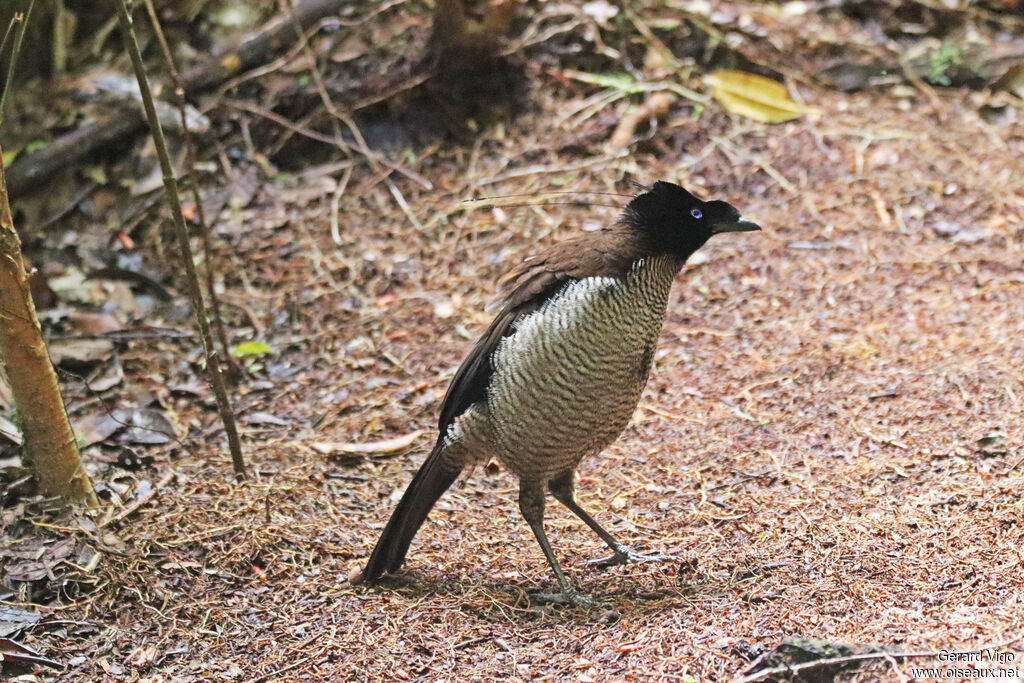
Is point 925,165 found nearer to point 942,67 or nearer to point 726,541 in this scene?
point 942,67

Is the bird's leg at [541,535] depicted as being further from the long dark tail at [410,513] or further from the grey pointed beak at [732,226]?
the grey pointed beak at [732,226]

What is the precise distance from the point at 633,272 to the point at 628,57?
3842mm

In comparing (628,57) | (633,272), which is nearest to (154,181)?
(628,57)

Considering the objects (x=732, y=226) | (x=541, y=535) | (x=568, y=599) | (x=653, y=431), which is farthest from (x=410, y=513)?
(x=732, y=226)

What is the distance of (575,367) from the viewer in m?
3.51

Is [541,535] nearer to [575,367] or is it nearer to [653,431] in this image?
[575,367]

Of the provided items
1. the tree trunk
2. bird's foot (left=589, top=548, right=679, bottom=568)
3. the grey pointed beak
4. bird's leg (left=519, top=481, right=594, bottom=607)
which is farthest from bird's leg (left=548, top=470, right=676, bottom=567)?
the tree trunk

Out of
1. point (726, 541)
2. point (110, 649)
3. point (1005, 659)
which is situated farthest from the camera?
point (726, 541)

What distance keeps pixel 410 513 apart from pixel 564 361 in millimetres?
828

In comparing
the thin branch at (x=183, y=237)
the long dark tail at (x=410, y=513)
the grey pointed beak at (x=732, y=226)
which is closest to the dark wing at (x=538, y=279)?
the long dark tail at (x=410, y=513)

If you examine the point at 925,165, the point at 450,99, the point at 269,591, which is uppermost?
the point at 450,99

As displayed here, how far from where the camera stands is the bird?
3523 millimetres

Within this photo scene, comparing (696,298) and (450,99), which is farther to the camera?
(450,99)

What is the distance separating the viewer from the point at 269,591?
3.73 metres
